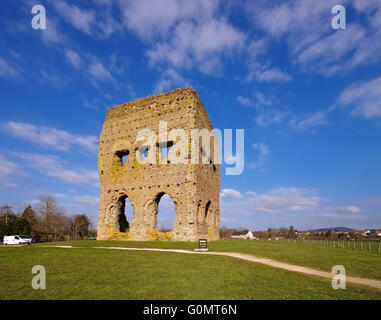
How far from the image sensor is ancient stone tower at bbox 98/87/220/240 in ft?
63.7

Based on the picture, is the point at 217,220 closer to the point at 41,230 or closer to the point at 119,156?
the point at 119,156

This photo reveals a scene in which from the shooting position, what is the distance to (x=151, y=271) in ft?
23.7

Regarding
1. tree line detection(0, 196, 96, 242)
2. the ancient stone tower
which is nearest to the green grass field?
the ancient stone tower

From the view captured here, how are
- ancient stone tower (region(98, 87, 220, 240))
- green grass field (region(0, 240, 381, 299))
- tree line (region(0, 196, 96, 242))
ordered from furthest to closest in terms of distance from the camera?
1. tree line (region(0, 196, 96, 242))
2. ancient stone tower (region(98, 87, 220, 240))
3. green grass field (region(0, 240, 381, 299))

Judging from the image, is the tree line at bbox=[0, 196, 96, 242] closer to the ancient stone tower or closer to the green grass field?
the ancient stone tower

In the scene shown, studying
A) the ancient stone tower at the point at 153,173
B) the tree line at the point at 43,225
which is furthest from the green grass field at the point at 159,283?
the tree line at the point at 43,225

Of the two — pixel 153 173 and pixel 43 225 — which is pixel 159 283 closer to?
pixel 153 173

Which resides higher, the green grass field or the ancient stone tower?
the ancient stone tower

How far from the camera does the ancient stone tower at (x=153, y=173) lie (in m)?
19.4

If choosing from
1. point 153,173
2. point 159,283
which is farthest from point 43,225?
point 159,283

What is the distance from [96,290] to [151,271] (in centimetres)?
221

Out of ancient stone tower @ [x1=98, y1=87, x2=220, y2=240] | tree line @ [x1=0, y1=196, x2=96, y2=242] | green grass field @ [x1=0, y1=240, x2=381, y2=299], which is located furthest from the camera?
tree line @ [x1=0, y1=196, x2=96, y2=242]
